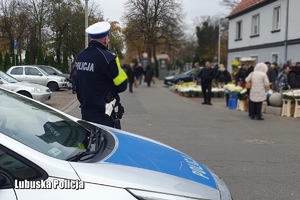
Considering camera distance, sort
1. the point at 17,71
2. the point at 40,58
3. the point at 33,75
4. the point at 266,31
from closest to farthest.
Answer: the point at 40,58, the point at 33,75, the point at 17,71, the point at 266,31

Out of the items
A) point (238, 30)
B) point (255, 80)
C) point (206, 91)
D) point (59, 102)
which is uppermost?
point (238, 30)

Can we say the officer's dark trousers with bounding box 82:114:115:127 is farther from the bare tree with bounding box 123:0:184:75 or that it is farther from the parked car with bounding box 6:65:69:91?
the parked car with bounding box 6:65:69:91

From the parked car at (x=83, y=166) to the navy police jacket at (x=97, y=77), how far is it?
864 millimetres

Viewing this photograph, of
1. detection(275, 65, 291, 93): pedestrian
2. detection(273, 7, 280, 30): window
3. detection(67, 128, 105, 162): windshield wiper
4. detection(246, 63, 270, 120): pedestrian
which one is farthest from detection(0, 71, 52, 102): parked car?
detection(273, 7, 280, 30): window

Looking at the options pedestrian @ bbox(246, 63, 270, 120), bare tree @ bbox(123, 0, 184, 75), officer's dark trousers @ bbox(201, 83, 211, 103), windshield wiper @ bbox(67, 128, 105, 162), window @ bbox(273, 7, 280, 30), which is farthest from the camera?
window @ bbox(273, 7, 280, 30)

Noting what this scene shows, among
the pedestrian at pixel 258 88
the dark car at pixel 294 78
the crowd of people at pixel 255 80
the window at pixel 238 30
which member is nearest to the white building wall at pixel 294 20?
the crowd of people at pixel 255 80

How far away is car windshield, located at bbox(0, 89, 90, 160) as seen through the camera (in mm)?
2506

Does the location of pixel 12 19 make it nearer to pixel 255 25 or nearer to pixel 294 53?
pixel 294 53

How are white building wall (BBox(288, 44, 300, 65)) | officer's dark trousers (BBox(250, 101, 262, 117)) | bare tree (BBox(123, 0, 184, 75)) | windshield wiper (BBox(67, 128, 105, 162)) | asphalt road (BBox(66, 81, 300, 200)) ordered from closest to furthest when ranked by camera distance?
windshield wiper (BBox(67, 128, 105, 162)), asphalt road (BBox(66, 81, 300, 200)), bare tree (BBox(123, 0, 184, 75)), officer's dark trousers (BBox(250, 101, 262, 117)), white building wall (BBox(288, 44, 300, 65))

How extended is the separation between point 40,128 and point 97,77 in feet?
4.11

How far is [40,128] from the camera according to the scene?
9.57 feet

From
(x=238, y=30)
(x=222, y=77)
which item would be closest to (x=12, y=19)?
(x=222, y=77)

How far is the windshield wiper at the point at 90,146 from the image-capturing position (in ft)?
8.13

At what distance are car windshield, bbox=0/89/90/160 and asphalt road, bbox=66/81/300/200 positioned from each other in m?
→ 2.39
